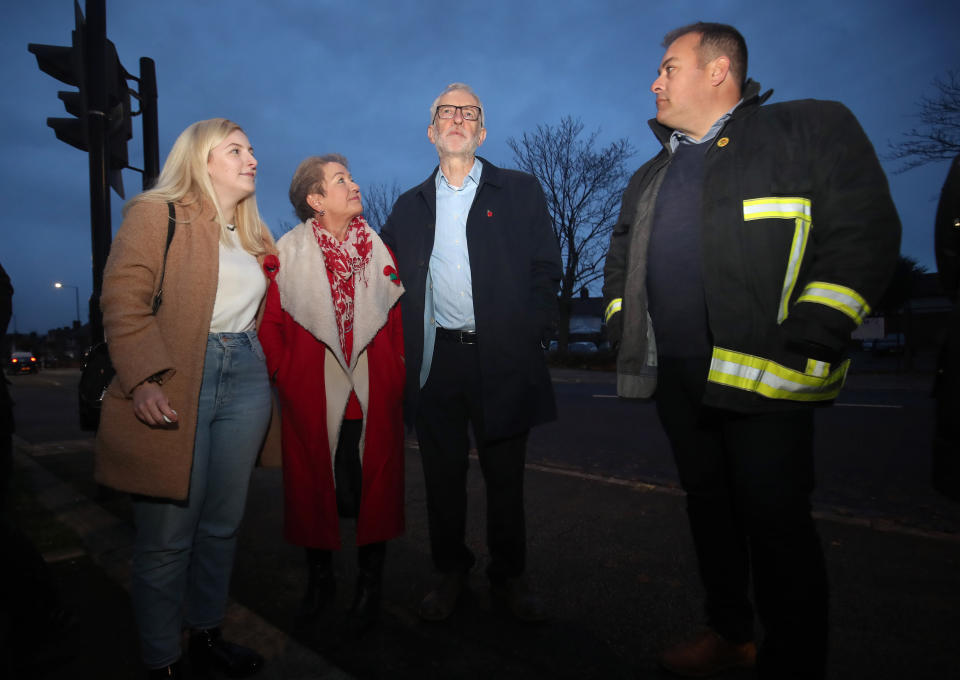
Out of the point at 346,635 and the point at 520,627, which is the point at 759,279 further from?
the point at 346,635

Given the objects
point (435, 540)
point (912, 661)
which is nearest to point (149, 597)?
point (435, 540)

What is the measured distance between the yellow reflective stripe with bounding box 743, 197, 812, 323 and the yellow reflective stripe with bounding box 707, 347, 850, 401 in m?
0.16

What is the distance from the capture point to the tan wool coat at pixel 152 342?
2074mm

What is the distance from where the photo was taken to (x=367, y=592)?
8.96 ft

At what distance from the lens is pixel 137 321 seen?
2.08 meters

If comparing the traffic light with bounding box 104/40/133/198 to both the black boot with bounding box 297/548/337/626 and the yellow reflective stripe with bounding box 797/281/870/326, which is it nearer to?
the black boot with bounding box 297/548/337/626

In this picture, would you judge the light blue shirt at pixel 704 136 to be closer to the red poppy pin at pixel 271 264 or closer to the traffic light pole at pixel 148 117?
the red poppy pin at pixel 271 264

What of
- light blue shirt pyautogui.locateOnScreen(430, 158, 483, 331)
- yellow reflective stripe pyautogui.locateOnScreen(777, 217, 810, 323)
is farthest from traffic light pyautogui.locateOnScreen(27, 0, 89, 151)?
yellow reflective stripe pyautogui.locateOnScreen(777, 217, 810, 323)

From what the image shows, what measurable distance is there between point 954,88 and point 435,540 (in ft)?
63.7

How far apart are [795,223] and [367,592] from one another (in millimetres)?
2276

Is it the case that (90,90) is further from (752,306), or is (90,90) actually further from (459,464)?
(752,306)

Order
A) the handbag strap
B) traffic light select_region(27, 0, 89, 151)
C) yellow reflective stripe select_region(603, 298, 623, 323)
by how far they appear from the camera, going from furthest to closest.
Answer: traffic light select_region(27, 0, 89, 151), yellow reflective stripe select_region(603, 298, 623, 323), the handbag strap

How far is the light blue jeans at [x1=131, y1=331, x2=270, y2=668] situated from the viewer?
2143 mm

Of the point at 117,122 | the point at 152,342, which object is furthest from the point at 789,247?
the point at 117,122
